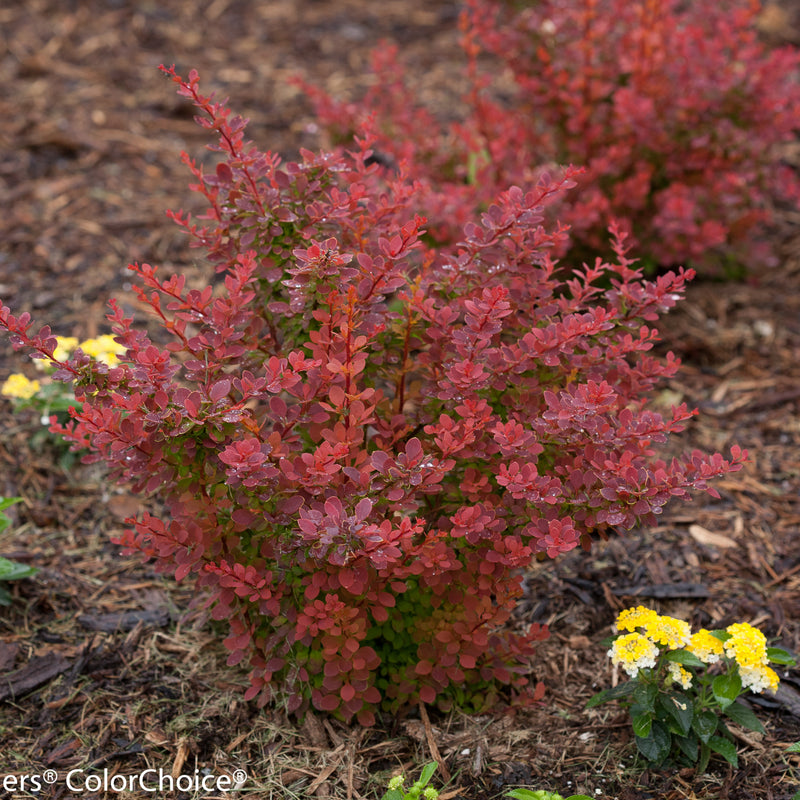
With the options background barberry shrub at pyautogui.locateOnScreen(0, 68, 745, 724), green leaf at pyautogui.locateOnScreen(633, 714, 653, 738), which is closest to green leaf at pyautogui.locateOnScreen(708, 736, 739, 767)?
green leaf at pyautogui.locateOnScreen(633, 714, 653, 738)

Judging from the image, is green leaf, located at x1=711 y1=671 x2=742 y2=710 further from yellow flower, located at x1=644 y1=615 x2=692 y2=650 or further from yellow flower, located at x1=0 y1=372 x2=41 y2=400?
yellow flower, located at x1=0 y1=372 x2=41 y2=400

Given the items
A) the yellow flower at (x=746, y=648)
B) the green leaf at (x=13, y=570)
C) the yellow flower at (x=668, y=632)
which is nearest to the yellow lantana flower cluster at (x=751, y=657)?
the yellow flower at (x=746, y=648)

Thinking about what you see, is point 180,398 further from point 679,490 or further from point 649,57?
point 649,57

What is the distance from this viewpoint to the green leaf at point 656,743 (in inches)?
83.1

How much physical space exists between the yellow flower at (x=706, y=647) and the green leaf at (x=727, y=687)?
79 mm

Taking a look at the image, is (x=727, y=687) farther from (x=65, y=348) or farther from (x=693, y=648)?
(x=65, y=348)

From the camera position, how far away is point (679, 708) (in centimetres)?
210

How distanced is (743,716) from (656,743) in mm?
221

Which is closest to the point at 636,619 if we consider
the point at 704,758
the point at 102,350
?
the point at 704,758

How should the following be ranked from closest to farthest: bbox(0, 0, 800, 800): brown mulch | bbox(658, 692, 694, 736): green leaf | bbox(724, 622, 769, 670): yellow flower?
bbox(724, 622, 769, 670): yellow flower < bbox(658, 692, 694, 736): green leaf < bbox(0, 0, 800, 800): brown mulch

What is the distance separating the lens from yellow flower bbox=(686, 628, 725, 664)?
6.61 feet

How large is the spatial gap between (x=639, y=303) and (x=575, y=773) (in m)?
1.19

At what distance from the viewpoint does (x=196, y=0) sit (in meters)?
6.43

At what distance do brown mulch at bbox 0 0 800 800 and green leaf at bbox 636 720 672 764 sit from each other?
3.4 inches
